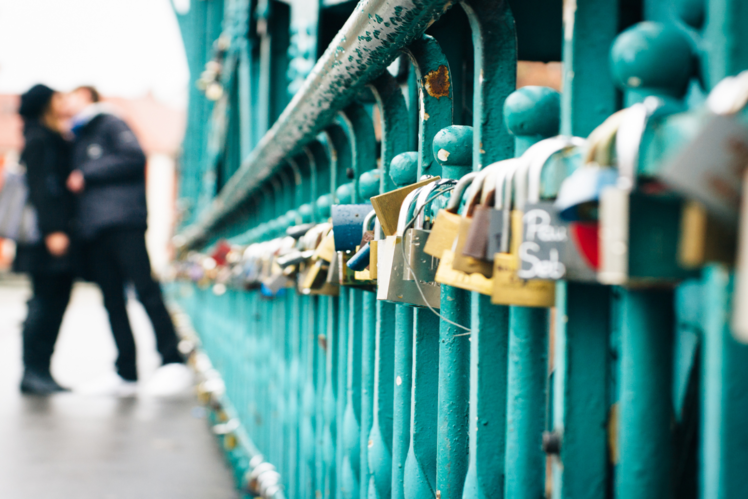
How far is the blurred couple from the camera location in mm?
4020

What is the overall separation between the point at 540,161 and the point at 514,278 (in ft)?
0.30

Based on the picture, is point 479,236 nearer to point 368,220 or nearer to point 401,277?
point 401,277

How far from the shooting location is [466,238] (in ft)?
1.80

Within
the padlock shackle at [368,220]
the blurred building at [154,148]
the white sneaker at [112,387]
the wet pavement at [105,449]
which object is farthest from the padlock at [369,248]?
the blurred building at [154,148]

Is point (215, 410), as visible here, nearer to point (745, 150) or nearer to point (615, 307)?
point (615, 307)

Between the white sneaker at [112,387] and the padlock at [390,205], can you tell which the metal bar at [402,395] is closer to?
the padlock at [390,205]

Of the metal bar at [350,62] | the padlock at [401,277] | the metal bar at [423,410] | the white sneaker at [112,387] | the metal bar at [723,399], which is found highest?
the metal bar at [350,62]

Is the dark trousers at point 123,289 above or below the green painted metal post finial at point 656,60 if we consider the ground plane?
below

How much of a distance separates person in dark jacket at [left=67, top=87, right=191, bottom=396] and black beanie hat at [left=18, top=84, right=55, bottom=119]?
0.47 feet

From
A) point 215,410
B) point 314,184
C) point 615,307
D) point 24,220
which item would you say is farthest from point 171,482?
point 24,220

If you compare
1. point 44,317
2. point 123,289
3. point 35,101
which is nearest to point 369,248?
point 123,289

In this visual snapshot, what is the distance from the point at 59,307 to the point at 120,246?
0.57 metres

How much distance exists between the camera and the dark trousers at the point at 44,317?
3955 mm

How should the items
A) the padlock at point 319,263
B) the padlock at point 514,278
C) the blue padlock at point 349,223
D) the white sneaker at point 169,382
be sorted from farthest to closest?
the white sneaker at point 169,382
the padlock at point 319,263
the blue padlock at point 349,223
the padlock at point 514,278
